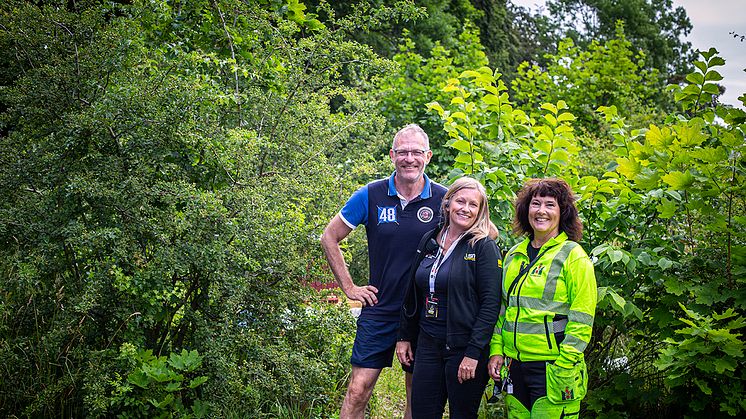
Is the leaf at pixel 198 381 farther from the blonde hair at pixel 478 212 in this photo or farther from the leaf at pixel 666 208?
the leaf at pixel 666 208

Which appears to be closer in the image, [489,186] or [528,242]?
[528,242]

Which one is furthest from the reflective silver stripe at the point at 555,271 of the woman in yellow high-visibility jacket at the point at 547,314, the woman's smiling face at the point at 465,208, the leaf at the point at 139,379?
the leaf at the point at 139,379

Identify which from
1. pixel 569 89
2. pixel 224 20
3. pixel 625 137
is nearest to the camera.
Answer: pixel 625 137

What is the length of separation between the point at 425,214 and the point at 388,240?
0.91ft

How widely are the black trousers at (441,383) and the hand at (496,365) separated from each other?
8cm

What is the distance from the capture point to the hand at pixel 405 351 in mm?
4219

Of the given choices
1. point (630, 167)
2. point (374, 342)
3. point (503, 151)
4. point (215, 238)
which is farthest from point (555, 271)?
point (215, 238)

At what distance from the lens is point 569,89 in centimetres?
1739

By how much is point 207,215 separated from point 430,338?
64.5 inches

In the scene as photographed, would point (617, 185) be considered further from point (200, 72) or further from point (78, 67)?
point (78, 67)

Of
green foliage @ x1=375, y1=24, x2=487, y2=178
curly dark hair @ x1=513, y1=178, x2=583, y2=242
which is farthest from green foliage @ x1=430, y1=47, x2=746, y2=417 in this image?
green foliage @ x1=375, y1=24, x2=487, y2=178

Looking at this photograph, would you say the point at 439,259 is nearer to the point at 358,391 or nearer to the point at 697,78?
the point at 358,391

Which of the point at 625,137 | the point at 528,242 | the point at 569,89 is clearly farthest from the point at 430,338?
the point at 569,89

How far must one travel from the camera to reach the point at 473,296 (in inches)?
152
